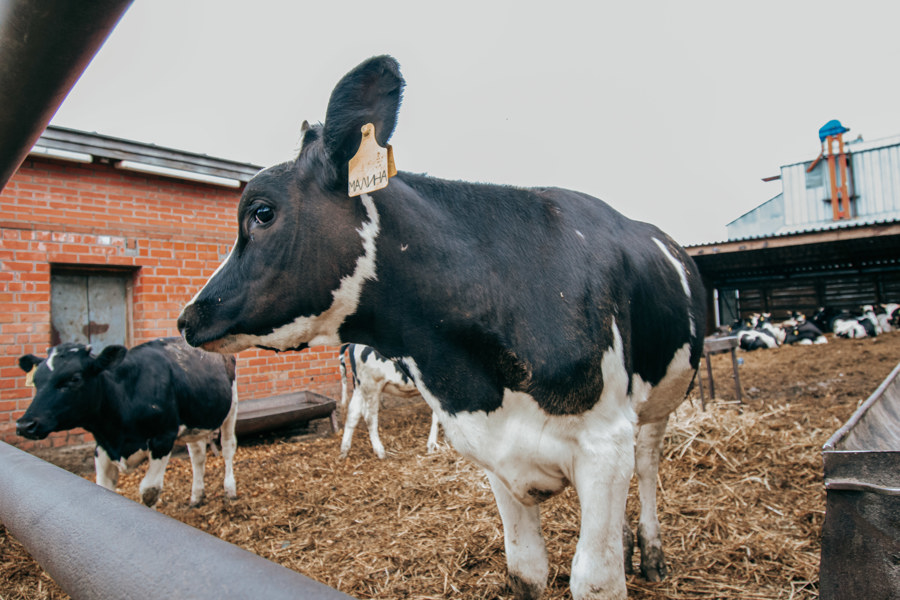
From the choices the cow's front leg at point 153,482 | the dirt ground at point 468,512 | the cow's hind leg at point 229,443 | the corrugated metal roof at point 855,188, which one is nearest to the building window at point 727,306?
the corrugated metal roof at point 855,188

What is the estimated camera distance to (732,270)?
1834 cm

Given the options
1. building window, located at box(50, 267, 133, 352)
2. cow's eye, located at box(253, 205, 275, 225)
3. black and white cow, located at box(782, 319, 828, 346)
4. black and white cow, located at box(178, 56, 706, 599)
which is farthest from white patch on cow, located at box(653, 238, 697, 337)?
black and white cow, located at box(782, 319, 828, 346)

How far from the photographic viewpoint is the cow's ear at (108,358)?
156 inches

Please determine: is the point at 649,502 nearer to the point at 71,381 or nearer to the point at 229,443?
the point at 71,381

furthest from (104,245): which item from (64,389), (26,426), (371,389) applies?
(371,389)

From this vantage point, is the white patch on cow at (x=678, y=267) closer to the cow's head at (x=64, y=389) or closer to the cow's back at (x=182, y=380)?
the cow's back at (x=182, y=380)

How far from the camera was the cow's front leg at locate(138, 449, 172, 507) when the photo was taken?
413cm

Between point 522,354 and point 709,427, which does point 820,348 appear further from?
point 522,354

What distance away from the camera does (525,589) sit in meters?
2.18

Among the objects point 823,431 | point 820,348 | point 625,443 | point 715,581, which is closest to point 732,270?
point 820,348

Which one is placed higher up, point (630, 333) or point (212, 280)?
point (212, 280)

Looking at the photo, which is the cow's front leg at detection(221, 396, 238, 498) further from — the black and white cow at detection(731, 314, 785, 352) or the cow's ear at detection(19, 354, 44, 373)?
the black and white cow at detection(731, 314, 785, 352)

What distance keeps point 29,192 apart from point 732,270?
1927 centimetres

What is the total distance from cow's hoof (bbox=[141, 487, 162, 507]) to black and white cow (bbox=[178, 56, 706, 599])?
303cm
